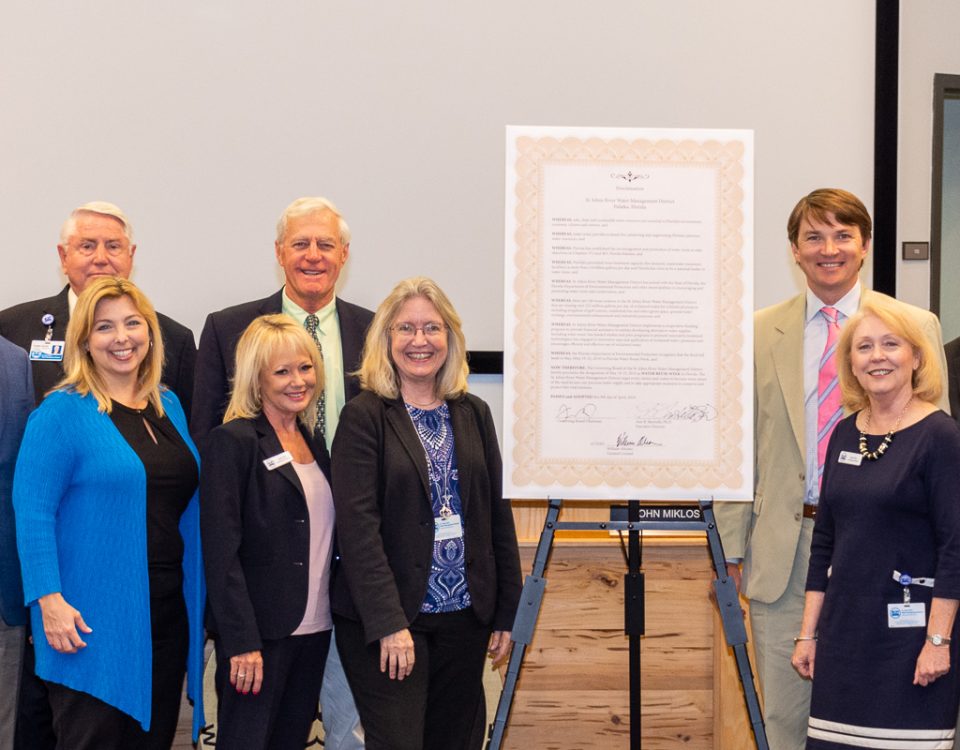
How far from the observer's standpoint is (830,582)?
256 cm

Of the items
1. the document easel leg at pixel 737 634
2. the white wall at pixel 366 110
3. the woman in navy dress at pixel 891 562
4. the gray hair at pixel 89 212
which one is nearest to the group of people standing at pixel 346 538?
the woman in navy dress at pixel 891 562

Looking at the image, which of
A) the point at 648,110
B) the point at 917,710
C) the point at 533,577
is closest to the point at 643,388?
the point at 533,577

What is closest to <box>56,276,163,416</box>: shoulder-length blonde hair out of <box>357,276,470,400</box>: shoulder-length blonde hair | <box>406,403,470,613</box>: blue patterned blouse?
<box>357,276,470,400</box>: shoulder-length blonde hair

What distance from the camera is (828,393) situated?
294 cm

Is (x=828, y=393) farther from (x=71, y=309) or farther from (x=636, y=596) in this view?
(x=71, y=309)

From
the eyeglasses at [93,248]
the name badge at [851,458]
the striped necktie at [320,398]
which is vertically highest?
the eyeglasses at [93,248]

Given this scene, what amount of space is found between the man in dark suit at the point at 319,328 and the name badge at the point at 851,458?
4.56 ft

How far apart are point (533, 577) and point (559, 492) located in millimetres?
251

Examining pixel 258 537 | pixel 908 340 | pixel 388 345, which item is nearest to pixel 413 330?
pixel 388 345

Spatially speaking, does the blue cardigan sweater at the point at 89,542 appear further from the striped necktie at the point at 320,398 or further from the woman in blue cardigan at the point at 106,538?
the striped necktie at the point at 320,398

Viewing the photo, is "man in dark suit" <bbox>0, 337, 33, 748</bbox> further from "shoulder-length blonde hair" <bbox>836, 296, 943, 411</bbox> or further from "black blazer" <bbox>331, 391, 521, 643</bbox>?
"shoulder-length blonde hair" <bbox>836, 296, 943, 411</bbox>

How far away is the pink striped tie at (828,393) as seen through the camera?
2.90 metres

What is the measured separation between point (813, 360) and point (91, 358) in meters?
2.02

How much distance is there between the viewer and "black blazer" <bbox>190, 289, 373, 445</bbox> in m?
3.01
